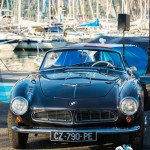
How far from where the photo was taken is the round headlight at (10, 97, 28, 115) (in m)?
6.28

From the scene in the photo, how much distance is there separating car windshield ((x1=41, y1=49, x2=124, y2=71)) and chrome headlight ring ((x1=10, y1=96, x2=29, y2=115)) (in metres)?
1.56

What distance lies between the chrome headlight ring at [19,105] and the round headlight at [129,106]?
46.6 inches

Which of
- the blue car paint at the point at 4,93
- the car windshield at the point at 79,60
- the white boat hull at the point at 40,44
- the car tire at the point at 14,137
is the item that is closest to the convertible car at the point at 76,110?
the car tire at the point at 14,137

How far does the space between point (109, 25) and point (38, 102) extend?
1609 inches

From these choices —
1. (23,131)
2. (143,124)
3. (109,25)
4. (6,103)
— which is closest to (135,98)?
(143,124)

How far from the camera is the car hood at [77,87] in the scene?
20.8ft

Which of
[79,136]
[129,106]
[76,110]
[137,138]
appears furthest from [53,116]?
[137,138]

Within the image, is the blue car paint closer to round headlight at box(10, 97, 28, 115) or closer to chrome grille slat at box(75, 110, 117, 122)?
round headlight at box(10, 97, 28, 115)

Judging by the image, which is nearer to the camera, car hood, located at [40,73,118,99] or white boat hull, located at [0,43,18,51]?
car hood, located at [40,73,118,99]

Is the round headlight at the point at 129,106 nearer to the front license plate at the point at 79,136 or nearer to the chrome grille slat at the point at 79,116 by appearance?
the chrome grille slat at the point at 79,116

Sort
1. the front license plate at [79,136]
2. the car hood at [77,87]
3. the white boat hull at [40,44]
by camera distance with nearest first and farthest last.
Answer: the front license plate at [79,136] → the car hood at [77,87] → the white boat hull at [40,44]

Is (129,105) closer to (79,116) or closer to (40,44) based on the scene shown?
(79,116)

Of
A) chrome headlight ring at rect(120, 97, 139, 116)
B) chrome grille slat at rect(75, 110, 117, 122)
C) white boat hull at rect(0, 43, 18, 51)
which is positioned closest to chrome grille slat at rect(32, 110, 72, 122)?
chrome grille slat at rect(75, 110, 117, 122)

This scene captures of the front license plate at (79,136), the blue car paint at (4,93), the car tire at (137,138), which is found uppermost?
the front license plate at (79,136)
